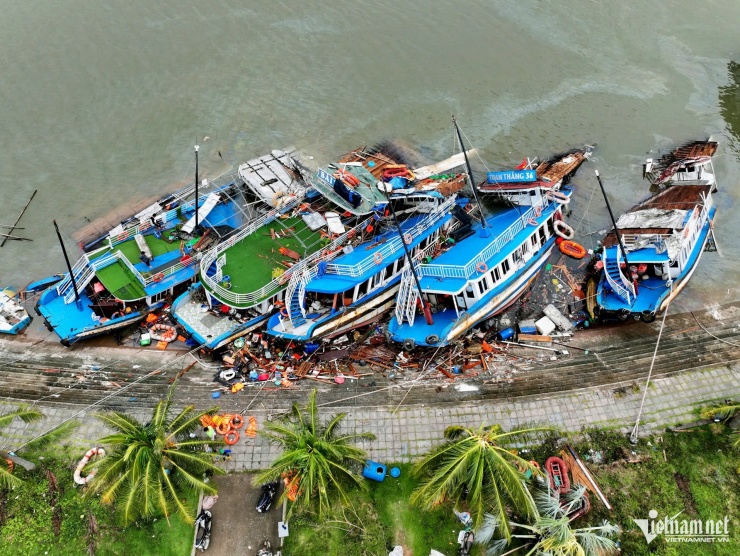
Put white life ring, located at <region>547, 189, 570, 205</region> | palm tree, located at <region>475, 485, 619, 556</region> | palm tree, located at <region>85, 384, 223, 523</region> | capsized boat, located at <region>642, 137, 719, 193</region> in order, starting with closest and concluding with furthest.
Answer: palm tree, located at <region>85, 384, 223, 523</region>
palm tree, located at <region>475, 485, 619, 556</region>
white life ring, located at <region>547, 189, 570, 205</region>
capsized boat, located at <region>642, 137, 719, 193</region>

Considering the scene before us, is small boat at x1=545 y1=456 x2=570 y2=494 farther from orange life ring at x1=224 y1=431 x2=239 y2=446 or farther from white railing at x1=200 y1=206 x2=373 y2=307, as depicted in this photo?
white railing at x1=200 y1=206 x2=373 y2=307

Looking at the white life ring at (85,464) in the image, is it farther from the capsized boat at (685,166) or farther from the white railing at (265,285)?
the capsized boat at (685,166)

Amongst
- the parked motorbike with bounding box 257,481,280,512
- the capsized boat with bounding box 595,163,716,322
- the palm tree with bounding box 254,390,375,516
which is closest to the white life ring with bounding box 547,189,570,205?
the capsized boat with bounding box 595,163,716,322

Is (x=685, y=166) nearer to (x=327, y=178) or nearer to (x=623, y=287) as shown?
(x=623, y=287)

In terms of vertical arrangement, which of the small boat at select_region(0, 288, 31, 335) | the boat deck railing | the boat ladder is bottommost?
the boat ladder

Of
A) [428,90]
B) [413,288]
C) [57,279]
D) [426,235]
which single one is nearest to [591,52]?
[428,90]

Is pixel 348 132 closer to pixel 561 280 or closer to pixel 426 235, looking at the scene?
pixel 426 235

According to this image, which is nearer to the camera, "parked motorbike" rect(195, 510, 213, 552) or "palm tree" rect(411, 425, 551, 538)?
"palm tree" rect(411, 425, 551, 538)
